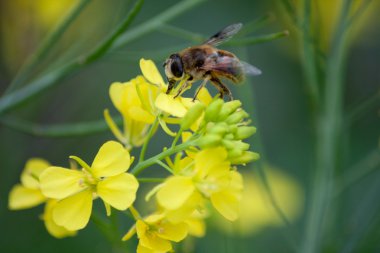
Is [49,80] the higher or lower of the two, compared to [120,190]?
higher

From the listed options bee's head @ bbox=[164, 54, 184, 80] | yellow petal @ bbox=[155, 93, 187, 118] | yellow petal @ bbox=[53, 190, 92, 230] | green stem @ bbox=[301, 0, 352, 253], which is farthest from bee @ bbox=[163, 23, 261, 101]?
green stem @ bbox=[301, 0, 352, 253]

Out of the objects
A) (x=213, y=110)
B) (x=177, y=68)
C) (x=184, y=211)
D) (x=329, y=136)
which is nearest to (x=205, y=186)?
(x=184, y=211)

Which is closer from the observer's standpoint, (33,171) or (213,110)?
(213,110)

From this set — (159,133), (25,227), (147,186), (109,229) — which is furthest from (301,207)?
(109,229)

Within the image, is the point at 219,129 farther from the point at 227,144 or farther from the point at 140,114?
the point at 140,114

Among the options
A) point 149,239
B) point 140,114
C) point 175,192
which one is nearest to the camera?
point 175,192

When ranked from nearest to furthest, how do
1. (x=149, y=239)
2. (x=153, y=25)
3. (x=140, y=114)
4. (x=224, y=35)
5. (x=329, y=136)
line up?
1. (x=149, y=239)
2. (x=140, y=114)
3. (x=224, y=35)
4. (x=153, y=25)
5. (x=329, y=136)

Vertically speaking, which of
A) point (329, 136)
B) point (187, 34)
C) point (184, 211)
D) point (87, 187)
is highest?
point (187, 34)
